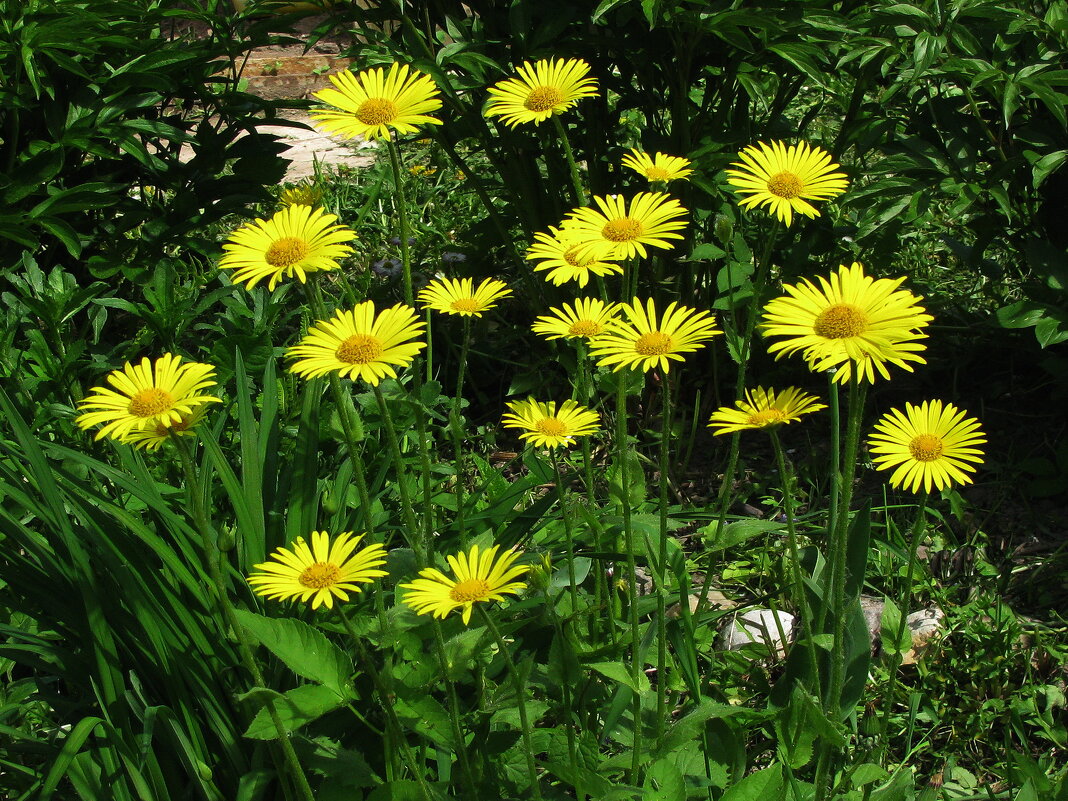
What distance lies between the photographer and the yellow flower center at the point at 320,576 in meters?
1.30

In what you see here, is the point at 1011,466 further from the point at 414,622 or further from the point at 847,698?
the point at 414,622

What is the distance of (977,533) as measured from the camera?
2439 millimetres

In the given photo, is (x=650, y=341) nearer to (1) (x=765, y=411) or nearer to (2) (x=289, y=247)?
(1) (x=765, y=411)

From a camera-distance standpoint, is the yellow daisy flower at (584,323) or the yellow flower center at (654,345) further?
the yellow daisy flower at (584,323)

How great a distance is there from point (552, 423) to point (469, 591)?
0.44 m

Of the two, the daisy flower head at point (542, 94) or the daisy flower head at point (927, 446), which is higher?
the daisy flower head at point (542, 94)

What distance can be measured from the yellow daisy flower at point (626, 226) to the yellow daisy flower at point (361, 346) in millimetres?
Result: 294

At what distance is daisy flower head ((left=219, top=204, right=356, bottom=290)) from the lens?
1408 millimetres

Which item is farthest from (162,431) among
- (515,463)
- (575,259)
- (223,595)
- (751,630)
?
(515,463)

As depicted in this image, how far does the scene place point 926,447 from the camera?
138cm

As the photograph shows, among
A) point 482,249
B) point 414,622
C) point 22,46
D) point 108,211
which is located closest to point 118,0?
point 22,46

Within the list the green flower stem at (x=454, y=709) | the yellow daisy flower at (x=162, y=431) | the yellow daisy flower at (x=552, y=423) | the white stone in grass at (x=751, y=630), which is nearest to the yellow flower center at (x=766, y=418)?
the yellow daisy flower at (x=552, y=423)

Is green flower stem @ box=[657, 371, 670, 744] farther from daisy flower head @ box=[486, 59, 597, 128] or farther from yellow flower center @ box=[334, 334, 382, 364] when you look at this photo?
daisy flower head @ box=[486, 59, 597, 128]

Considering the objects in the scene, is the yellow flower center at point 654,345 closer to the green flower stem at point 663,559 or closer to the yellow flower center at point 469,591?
the green flower stem at point 663,559
